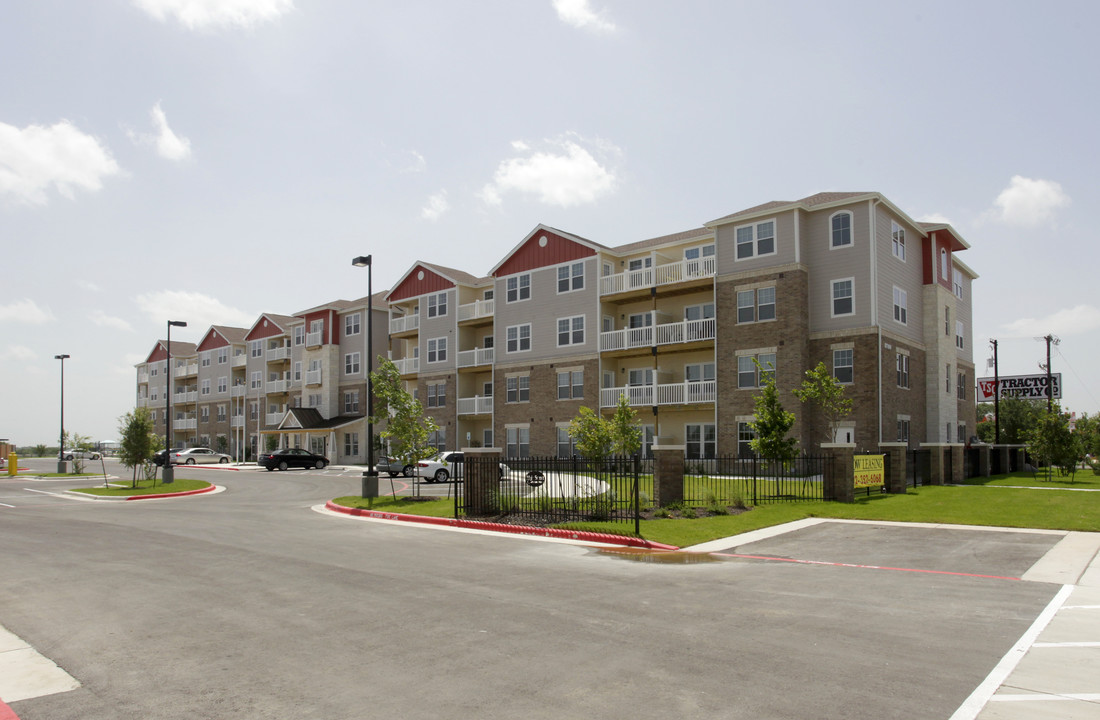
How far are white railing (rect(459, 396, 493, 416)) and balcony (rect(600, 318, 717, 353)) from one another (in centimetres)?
981

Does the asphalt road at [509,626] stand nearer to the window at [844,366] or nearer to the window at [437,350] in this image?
the window at [844,366]

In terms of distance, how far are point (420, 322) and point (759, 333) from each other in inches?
996

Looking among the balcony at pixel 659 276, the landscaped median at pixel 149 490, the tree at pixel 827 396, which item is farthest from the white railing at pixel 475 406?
the tree at pixel 827 396

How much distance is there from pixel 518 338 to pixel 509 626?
3724cm

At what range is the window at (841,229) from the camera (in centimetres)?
3341

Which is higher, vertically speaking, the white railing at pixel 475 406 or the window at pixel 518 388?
the window at pixel 518 388

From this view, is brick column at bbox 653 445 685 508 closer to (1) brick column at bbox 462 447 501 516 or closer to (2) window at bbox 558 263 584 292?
(1) brick column at bbox 462 447 501 516

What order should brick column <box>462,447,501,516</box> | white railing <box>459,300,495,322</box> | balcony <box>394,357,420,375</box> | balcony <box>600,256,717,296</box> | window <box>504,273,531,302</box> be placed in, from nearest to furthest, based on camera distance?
brick column <box>462,447,501,516</box> < balcony <box>600,256,717,296</box> < window <box>504,273,531,302</box> < white railing <box>459,300,495,322</box> < balcony <box>394,357,420,375</box>

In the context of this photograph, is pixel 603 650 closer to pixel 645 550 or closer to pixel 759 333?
pixel 645 550

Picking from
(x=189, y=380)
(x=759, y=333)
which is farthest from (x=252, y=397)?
(x=759, y=333)

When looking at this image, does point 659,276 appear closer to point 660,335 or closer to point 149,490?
point 660,335

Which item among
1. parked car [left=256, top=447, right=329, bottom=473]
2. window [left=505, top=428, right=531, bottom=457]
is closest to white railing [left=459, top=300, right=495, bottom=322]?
window [left=505, top=428, right=531, bottom=457]

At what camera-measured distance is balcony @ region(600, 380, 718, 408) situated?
36.9m

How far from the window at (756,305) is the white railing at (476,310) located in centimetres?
1723
